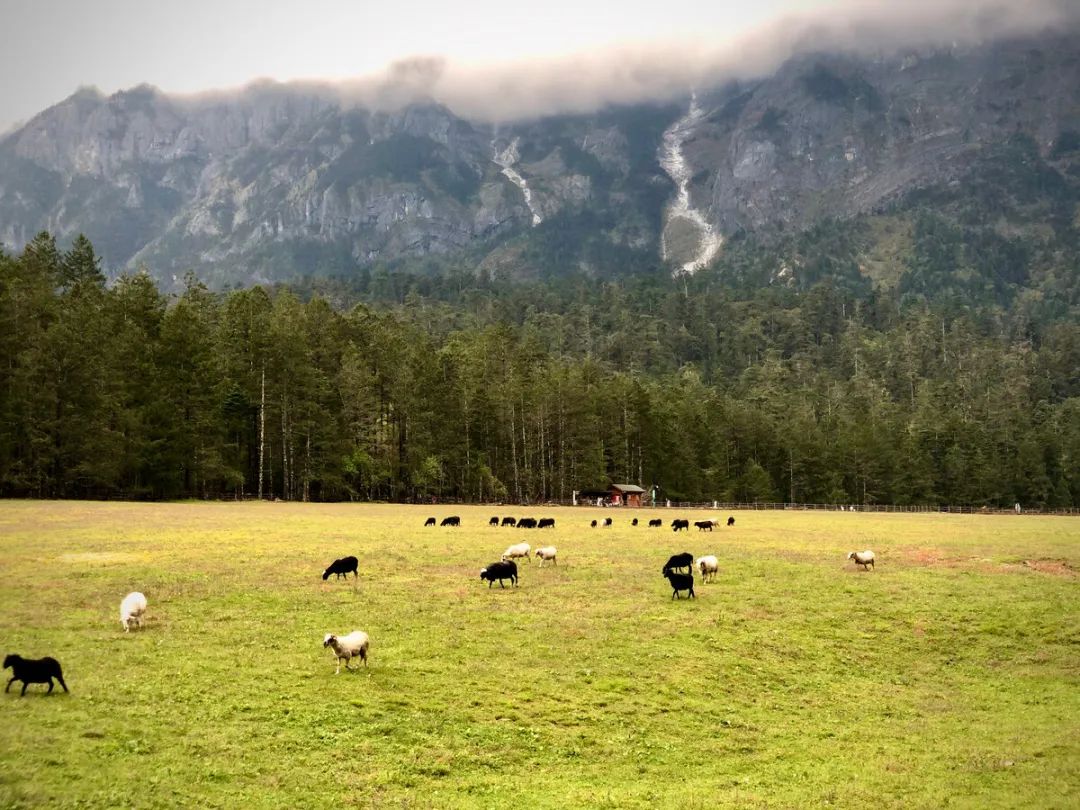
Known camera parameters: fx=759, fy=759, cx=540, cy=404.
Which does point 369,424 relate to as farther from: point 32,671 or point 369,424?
point 32,671

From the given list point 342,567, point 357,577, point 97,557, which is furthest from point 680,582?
point 97,557

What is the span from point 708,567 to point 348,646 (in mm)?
18925

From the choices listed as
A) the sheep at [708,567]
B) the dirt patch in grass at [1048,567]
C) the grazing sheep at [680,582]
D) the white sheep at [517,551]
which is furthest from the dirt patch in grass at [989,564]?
the white sheep at [517,551]

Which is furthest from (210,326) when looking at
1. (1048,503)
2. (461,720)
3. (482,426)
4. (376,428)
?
(1048,503)

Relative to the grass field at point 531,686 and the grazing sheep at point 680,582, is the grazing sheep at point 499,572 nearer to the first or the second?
the grass field at point 531,686

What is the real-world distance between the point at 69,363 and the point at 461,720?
73.3 m

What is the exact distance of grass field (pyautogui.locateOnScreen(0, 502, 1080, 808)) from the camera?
15.6 metres

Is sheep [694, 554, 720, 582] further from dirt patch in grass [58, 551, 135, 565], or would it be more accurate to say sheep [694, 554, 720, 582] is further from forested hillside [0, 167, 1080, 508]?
forested hillside [0, 167, 1080, 508]

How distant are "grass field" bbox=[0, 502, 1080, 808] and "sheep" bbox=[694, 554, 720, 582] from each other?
73 cm

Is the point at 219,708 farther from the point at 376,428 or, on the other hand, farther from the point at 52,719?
A: the point at 376,428

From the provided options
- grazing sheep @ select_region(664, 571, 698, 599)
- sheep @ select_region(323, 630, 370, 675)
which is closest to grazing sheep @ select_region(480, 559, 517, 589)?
grazing sheep @ select_region(664, 571, 698, 599)

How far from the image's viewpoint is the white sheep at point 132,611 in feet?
71.4

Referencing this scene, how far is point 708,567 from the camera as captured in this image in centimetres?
3444

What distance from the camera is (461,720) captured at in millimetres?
18438
